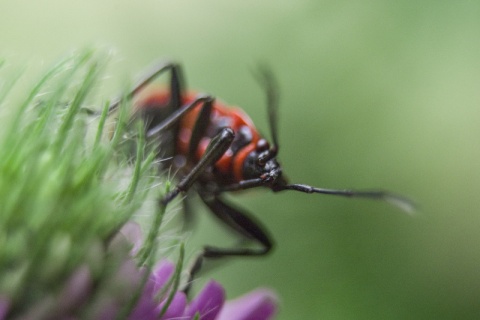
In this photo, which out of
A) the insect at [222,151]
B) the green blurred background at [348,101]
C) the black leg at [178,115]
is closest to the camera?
the black leg at [178,115]

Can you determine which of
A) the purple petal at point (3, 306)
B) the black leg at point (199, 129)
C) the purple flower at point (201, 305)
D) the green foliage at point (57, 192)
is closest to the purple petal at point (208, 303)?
the purple flower at point (201, 305)

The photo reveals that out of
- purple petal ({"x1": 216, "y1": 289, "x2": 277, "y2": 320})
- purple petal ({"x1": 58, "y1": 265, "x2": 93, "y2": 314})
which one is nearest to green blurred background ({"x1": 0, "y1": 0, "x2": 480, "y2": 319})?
purple petal ({"x1": 216, "y1": 289, "x2": 277, "y2": 320})

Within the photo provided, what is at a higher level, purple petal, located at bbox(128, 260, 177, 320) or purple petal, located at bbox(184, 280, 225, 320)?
purple petal, located at bbox(128, 260, 177, 320)

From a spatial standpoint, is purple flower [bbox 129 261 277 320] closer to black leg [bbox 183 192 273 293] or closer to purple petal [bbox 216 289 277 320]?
purple petal [bbox 216 289 277 320]

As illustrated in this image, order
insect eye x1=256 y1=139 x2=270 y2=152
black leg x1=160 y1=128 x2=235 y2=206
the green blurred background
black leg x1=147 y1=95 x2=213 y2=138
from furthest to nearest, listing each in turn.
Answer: the green blurred background
insect eye x1=256 y1=139 x2=270 y2=152
black leg x1=147 y1=95 x2=213 y2=138
black leg x1=160 y1=128 x2=235 y2=206

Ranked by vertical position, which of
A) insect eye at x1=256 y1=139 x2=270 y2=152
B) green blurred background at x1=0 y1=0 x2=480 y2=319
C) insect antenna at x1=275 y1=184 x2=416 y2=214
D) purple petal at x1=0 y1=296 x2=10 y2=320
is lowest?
green blurred background at x1=0 y1=0 x2=480 y2=319

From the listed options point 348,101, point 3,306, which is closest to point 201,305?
point 3,306

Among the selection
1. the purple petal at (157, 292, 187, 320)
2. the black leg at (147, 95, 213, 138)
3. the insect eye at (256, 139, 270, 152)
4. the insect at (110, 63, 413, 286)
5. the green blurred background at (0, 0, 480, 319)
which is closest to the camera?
the purple petal at (157, 292, 187, 320)

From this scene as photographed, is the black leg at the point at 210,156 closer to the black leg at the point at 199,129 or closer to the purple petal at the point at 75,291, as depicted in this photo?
the black leg at the point at 199,129
